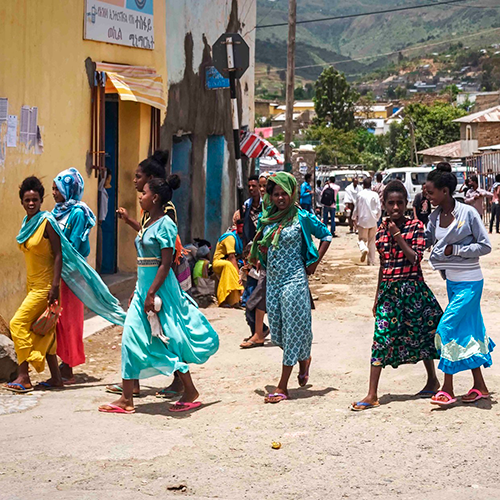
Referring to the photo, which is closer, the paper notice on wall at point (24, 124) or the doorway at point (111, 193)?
the paper notice on wall at point (24, 124)

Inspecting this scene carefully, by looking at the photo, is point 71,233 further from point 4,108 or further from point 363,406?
point 363,406

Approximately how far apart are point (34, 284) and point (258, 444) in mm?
2464

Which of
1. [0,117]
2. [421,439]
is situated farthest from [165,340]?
[0,117]

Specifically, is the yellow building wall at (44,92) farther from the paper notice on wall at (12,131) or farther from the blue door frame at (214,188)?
the blue door frame at (214,188)

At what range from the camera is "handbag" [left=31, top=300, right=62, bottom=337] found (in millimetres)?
6723

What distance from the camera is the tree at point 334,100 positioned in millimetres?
76125

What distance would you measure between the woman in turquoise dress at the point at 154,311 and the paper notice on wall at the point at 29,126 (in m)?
3.39

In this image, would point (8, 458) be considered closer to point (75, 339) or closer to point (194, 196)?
point (75, 339)

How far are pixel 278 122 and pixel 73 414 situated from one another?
292 feet

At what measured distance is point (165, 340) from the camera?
19.6ft

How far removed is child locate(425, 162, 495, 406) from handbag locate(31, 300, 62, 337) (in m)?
2.90

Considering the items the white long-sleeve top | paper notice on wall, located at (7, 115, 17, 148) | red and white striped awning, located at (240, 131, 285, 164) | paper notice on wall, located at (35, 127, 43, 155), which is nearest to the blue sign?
red and white striped awning, located at (240, 131, 285, 164)

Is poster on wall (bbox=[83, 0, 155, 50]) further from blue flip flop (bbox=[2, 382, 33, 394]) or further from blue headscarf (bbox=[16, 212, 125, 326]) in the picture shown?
blue flip flop (bbox=[2, 382, 33, 394])

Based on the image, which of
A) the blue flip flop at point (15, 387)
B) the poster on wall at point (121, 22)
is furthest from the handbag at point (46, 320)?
the poster on wall at point (121, 22)
